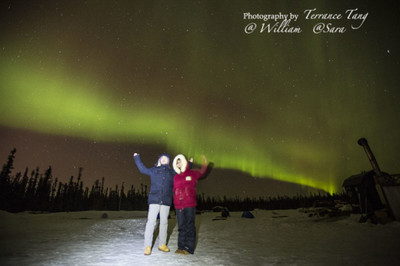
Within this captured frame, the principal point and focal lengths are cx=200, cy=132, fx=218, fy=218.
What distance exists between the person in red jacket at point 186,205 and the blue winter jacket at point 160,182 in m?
0.17

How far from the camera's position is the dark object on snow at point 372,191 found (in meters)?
10.5

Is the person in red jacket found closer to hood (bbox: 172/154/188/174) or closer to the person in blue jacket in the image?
hood (bbox: 172/154/188/174)

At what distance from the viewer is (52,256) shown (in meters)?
4.54

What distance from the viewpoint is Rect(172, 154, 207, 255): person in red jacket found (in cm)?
497

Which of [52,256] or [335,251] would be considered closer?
[52,256]

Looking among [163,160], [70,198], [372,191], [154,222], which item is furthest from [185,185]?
[70,198]

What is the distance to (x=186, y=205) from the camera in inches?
197

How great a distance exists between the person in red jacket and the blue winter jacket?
167 millimetres

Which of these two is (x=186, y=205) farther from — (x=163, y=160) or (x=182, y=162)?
(x=163, y=160)

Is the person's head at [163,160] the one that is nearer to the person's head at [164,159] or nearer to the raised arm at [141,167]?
the person's head at [164,159]

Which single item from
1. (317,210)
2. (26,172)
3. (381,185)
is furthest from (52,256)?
(26,172)

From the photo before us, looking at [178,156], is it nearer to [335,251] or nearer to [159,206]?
[159,206]

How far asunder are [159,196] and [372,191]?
52.4ft

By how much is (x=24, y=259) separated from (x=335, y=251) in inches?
272
